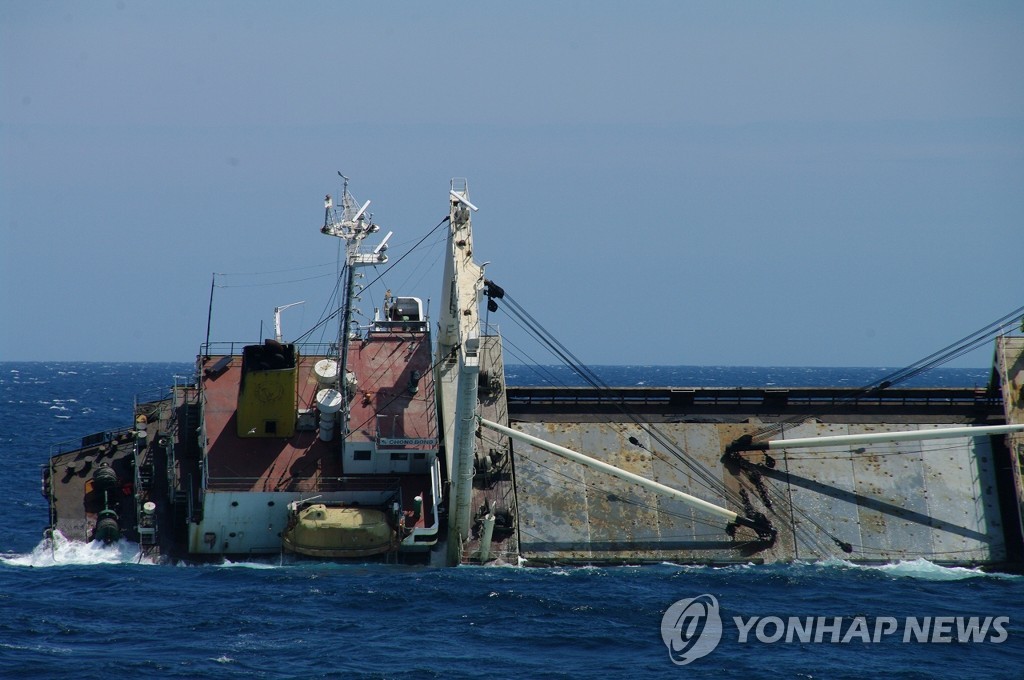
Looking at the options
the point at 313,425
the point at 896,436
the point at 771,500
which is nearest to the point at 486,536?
the point at 313,425

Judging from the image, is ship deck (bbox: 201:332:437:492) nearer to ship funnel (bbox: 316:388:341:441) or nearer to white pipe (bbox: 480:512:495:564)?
ship funnel (bbox: 316:388:341:441)

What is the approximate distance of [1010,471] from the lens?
56500 mm

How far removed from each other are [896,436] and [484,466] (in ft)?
60.1

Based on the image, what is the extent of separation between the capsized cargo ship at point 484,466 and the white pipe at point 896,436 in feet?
0.50

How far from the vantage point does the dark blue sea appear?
3859 centimetres

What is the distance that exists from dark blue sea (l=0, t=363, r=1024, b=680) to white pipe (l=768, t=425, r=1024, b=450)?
5.52 meters

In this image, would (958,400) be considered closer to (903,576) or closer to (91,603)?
(903,576)

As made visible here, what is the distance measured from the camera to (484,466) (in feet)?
178

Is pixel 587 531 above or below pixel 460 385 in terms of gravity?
below

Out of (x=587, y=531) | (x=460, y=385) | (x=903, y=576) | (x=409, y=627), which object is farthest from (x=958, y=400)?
(x=409, y=627)

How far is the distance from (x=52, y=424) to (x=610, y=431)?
65364 millimetres

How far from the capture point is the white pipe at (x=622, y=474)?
52.0 metres

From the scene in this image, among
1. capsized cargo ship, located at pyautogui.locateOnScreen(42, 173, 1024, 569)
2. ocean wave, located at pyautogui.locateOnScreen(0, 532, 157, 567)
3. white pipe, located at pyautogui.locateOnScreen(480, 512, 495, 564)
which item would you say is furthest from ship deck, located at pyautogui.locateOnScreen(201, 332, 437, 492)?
ocean wave, located at pyautogui.locateOnScreen(0, 532, 157, 567)

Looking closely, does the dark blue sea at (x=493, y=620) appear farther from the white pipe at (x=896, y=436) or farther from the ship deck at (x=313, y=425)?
the white pipe at (x=896, y=436)
